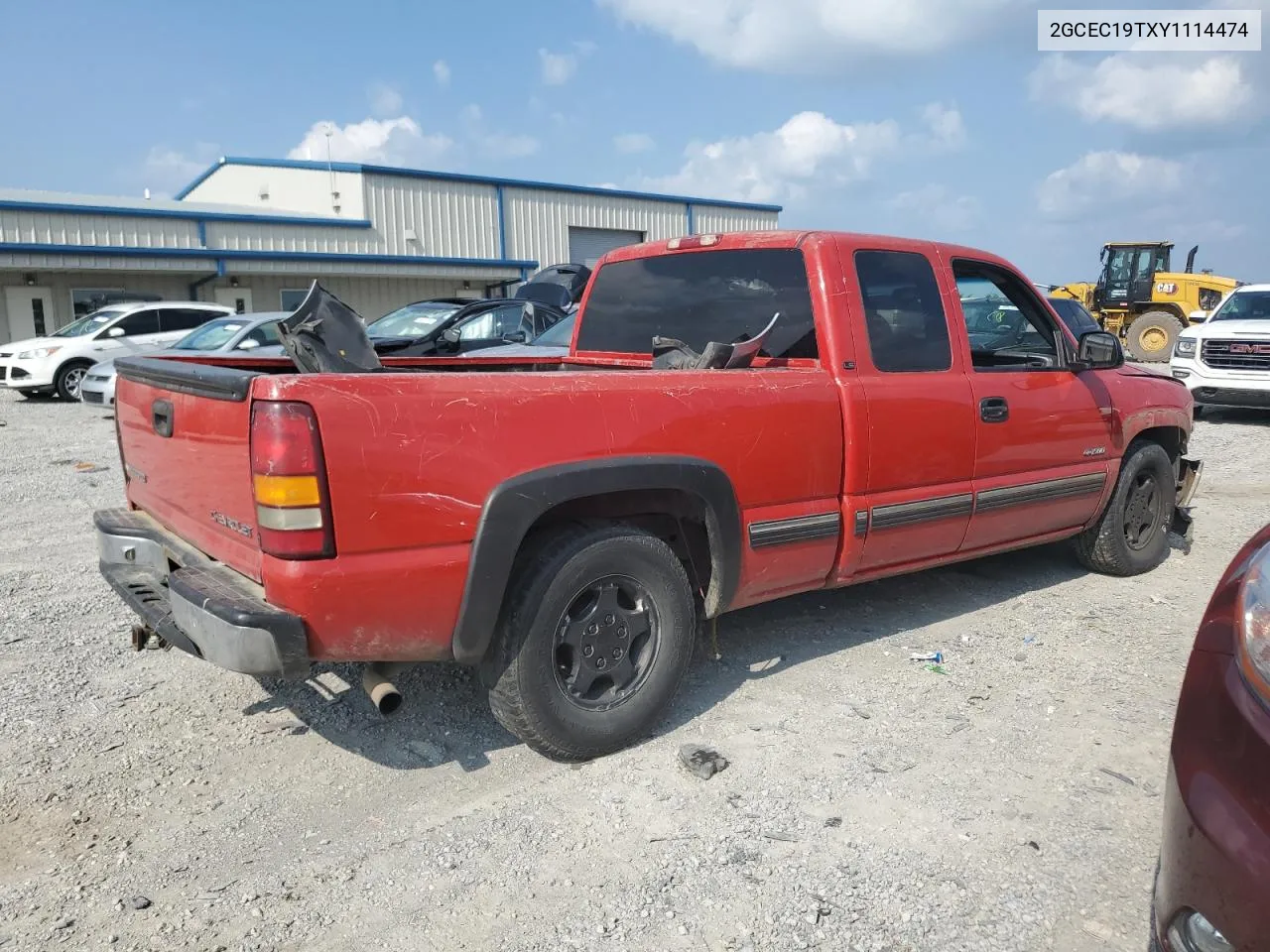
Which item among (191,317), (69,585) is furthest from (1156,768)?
(191,317)

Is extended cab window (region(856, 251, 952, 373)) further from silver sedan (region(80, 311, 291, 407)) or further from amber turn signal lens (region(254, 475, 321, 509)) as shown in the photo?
silver sedan (region(80, 311, 291, 407))

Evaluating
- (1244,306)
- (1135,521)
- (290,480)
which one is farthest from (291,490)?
(1244,306)

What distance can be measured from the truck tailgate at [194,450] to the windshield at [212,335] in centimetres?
999

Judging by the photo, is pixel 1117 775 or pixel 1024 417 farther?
pixel 1024 417

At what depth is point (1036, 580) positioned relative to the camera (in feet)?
18.3

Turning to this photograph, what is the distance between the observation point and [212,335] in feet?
43.9

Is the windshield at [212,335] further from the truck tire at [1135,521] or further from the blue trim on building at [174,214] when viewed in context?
the truck tire at [1135,521]

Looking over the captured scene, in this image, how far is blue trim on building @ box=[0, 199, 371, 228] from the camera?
19.8 m

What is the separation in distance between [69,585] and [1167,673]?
5.58 m

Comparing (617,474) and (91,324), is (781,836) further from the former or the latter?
(91,324)

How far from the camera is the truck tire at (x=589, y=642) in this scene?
3127 mm

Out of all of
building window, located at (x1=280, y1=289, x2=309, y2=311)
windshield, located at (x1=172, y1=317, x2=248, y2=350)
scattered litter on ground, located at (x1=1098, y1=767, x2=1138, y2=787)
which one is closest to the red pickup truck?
scattered litter on ground, located at (x1=1098, y1=767, x2=1138, y2=787)

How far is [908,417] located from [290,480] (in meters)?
2.51

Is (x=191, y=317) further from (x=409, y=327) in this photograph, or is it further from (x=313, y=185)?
(x=313, y=185)
